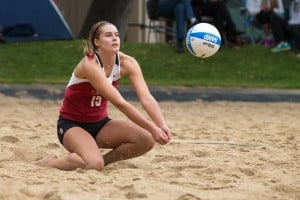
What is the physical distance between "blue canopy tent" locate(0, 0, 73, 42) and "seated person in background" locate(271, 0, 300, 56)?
448cm

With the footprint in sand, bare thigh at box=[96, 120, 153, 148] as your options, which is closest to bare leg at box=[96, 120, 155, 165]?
bare thigh at box=[96, 120, 153, 148]

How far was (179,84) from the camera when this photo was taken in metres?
12.9

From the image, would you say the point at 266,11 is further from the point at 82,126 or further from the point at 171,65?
the point at 82,126

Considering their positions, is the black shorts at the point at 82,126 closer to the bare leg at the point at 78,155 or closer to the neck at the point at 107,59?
the bare leg at the point at 78,155

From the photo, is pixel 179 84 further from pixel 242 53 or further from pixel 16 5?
pixel 16 5

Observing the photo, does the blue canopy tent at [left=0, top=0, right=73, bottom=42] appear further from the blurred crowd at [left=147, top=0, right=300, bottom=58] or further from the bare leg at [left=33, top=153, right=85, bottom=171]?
the bare leg at [left=33, top=153, right=85, bottom=171]

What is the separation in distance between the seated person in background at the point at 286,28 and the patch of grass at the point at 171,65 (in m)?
0.19

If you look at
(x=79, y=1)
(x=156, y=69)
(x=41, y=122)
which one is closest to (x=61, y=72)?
(x=156, y=69)

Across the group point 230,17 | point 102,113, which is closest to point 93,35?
point 102,113

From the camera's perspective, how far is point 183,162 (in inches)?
258

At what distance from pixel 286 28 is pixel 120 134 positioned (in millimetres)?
9793

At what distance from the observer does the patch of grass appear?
43.6 ft

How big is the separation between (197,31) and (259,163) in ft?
4.24

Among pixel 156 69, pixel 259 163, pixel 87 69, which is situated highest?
pixel 87 69
